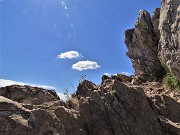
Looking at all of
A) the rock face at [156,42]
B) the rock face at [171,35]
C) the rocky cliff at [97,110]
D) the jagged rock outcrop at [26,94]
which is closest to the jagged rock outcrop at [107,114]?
the rocky cliff at [97,110]

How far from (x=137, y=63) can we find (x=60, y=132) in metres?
24.1

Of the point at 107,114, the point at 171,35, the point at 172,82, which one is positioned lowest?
the point at 107,114

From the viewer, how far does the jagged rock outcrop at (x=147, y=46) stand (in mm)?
31984

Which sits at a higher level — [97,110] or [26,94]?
[26,94]

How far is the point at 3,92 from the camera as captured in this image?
757 inches

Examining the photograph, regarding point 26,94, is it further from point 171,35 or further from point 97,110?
point 171,35

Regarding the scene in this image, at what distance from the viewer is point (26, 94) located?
62.4 ft

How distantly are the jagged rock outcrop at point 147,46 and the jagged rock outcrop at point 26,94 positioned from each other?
14.7 m

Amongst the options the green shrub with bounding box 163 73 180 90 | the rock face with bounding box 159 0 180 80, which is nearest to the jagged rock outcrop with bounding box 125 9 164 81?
the green shrub with bounding box 163 73 180 90

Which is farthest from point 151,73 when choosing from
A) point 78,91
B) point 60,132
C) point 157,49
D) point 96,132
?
point 60,132

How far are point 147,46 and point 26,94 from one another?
17.9 m

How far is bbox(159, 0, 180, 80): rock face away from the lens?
23.7 metres

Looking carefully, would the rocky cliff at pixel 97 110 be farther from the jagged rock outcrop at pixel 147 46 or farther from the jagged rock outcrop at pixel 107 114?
the jagged rock outcrop at pixel 147 46

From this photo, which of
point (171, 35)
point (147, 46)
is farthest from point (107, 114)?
point (147, 46)
